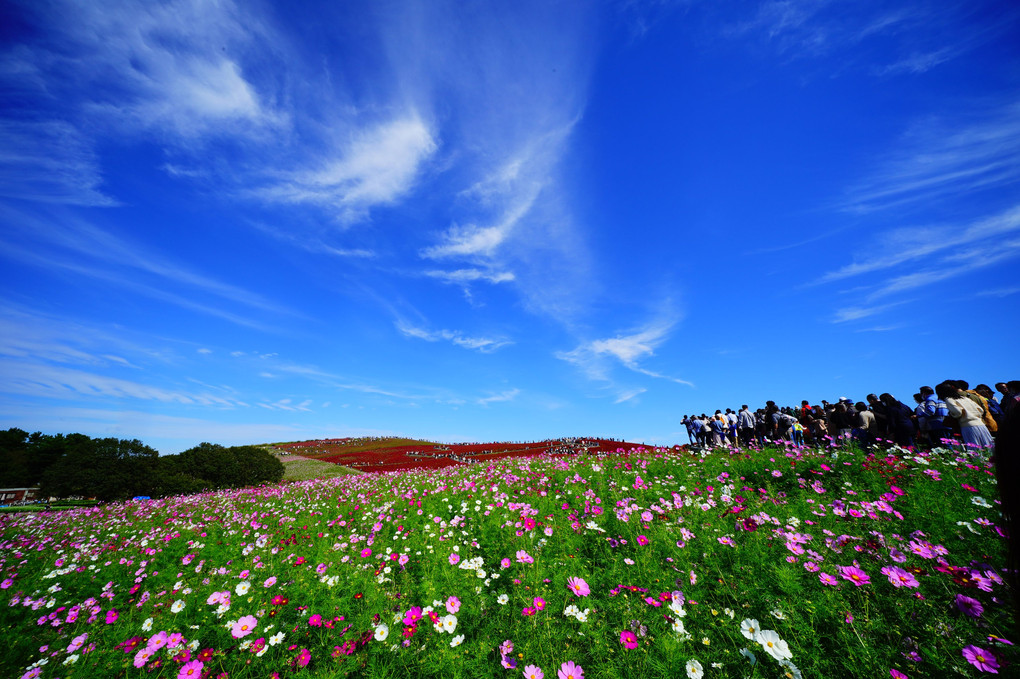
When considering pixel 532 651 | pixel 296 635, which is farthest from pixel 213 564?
pixel 532 651

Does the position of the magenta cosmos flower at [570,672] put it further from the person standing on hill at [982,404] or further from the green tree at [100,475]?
the green tree at [100,475]

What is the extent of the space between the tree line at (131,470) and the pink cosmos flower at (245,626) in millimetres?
19254

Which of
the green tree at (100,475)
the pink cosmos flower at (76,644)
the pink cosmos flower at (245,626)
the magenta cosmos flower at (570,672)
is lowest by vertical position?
the magenta cosmos flower at (570,672)

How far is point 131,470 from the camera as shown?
17500 mm

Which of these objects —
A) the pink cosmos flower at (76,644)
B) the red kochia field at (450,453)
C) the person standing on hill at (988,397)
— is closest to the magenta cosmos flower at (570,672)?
the pink cosmos flower at (76,644)

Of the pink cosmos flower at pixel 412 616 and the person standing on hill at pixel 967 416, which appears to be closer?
the pink cosmos flower at pixel 412 616

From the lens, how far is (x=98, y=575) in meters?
5.79

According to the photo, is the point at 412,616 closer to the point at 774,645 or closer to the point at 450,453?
the point at 774,645

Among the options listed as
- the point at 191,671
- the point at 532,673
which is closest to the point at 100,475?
the point at 191,671

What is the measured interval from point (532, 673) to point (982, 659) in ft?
8.71

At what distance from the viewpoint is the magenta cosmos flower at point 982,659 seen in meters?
2.22

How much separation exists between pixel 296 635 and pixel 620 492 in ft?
17.0

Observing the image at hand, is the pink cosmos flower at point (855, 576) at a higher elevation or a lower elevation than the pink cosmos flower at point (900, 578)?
higher

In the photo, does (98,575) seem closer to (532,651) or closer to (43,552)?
(43,552)
